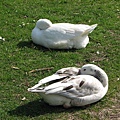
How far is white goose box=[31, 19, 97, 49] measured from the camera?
7695mm

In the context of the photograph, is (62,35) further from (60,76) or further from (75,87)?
(75,87)

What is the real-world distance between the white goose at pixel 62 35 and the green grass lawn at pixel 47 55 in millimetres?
133

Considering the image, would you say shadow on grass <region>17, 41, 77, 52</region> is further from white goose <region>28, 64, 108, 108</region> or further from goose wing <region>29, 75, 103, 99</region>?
goose wing <region>29, 75, 103, 99</region>

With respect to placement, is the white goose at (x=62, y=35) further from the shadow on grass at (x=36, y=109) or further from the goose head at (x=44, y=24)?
the shadow on grass at (x=36, y=109)

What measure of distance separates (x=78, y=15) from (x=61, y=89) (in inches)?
171

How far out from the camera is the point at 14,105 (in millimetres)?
5980

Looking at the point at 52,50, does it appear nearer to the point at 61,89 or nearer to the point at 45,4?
the point at 61,89

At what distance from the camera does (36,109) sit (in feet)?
19.3

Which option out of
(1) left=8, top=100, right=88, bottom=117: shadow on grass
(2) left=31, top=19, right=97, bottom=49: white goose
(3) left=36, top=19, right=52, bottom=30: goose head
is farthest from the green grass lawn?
(3) left=36, top=19, right=52, bottom=30: goose head

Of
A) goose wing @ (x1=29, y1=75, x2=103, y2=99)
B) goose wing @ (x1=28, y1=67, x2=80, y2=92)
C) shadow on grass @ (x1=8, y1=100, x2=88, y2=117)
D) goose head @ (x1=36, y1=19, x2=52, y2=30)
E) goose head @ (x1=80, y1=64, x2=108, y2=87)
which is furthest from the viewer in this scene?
goose head @ (x1=36, y1=19, x2=52, y2=30)

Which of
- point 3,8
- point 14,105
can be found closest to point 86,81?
point 14,105

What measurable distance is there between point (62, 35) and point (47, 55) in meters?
0.48

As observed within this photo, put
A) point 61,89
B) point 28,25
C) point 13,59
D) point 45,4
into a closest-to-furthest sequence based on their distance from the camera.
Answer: point 61,89 < point 13,59 < point 28,25 < point 45,4

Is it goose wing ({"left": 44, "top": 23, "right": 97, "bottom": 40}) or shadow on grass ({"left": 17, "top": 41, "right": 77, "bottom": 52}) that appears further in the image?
shadow on grass ({"left": 17, "top": 41, "right": 77, "bottom": 52})
